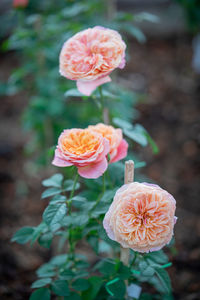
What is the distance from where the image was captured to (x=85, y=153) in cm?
79

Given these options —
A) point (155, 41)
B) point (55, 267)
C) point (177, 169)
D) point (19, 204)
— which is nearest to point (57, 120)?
point (19, 204)

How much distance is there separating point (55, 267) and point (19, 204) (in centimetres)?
119

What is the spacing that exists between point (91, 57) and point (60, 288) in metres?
0.69

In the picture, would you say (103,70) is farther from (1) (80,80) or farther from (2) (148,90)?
(2) (148,90)

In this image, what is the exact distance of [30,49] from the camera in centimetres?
194

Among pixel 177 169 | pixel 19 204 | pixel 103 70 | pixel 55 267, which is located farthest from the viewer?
pixel 177 169

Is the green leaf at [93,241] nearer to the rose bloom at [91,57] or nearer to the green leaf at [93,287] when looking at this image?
the green leaf at [93,287]

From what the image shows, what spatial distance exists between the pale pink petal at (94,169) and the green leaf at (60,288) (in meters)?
0.37

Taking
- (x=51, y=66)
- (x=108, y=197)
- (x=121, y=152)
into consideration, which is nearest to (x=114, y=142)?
(x=121, y=152)

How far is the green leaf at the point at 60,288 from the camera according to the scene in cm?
92

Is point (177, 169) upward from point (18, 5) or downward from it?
downward

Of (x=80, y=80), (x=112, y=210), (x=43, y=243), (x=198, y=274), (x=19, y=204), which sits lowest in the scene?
(x=19, y=204)

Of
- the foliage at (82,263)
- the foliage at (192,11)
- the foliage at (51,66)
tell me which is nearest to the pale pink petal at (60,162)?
the foliage at (82,263)

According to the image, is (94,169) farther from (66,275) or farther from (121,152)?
(66,275)
